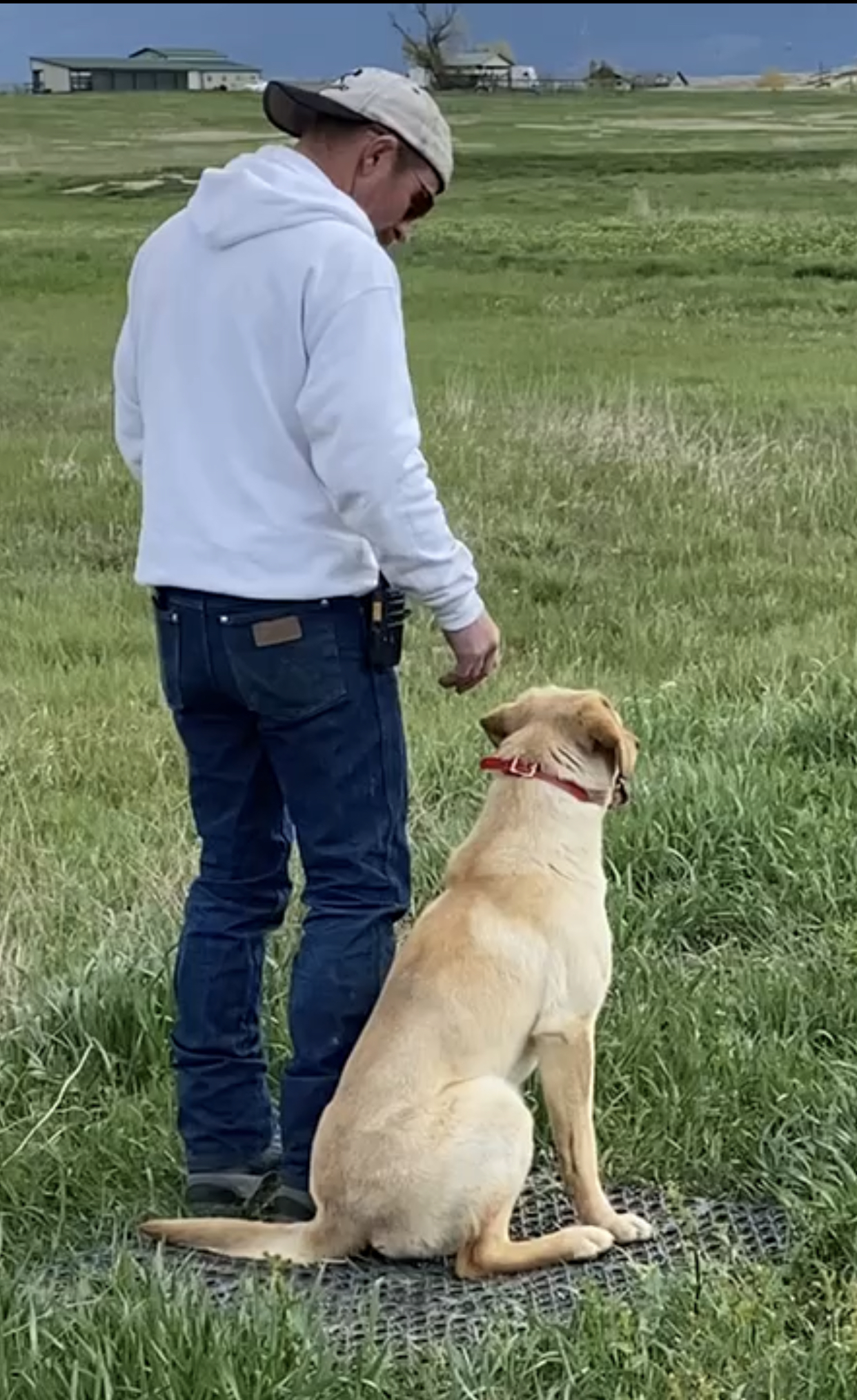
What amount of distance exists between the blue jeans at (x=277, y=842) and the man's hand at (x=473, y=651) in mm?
135

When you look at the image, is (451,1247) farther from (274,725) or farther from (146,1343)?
(274,725)

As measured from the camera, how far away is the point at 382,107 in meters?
3.48

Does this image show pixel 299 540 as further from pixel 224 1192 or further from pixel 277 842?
pixel 224 1192

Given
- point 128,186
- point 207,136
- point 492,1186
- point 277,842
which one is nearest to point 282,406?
point 277,842

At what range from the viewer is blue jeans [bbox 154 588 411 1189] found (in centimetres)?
355

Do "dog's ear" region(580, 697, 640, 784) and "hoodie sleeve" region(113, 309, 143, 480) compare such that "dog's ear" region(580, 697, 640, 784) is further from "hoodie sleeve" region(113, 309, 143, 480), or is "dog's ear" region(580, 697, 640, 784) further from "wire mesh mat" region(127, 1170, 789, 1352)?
"hoodie sleeve" region(113, 309, 143, 480)

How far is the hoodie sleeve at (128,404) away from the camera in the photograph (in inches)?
151

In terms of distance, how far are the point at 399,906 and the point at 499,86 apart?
14727 cm

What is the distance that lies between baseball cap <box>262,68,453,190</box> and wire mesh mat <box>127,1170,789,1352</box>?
209 centimetres

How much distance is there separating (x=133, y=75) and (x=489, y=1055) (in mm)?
167427

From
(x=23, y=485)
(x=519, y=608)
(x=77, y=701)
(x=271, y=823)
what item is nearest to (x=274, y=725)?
(x=271, y=823)

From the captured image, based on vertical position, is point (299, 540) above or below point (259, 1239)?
above

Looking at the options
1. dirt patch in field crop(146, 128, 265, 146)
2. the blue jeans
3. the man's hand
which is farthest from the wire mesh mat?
dirt patch in field crop(146, 128, 265, 146)

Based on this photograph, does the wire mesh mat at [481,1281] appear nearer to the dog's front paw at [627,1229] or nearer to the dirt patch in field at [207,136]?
the dog's front paw at [627,1229]
